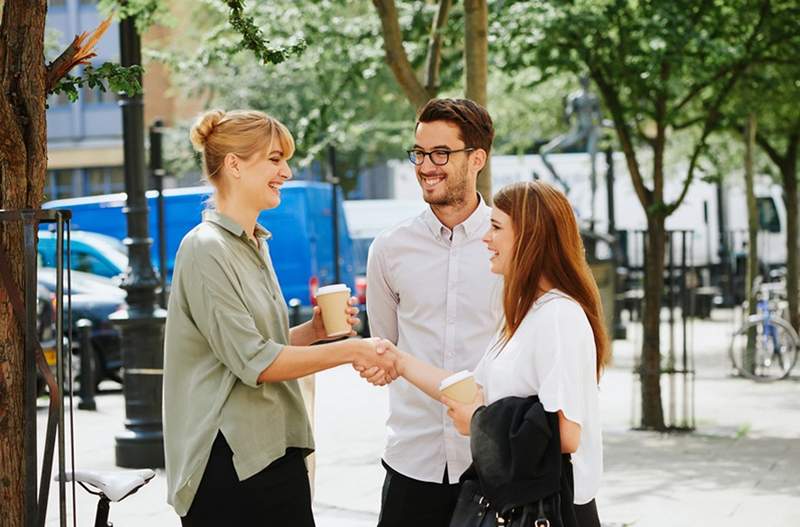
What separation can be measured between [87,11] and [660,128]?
1538 inches

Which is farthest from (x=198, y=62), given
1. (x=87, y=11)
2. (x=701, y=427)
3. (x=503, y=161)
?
(x=87, y=11)

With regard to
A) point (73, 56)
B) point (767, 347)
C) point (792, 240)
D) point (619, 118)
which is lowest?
point (767, 347)

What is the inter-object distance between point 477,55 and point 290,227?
15105mm

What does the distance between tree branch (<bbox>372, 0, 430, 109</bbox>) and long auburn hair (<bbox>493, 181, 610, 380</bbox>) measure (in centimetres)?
623

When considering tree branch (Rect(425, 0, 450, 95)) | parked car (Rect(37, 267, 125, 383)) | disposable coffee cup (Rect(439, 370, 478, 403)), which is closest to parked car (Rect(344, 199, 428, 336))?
parked car (Rect(37, 267, 125, 383))

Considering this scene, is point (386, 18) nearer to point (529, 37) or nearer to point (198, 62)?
point (529, 37)

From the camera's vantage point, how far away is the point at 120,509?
873 centimetres

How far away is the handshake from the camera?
3.85 metres

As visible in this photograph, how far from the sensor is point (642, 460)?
10.6m

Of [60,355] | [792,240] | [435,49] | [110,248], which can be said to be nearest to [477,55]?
[435,49]

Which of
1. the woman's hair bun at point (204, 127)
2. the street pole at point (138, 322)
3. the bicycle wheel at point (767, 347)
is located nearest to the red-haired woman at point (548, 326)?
the woman's hair bun at point (204, 127)

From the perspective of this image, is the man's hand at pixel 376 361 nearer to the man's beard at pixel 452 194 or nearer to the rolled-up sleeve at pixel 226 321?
the rolled-up sleeve at pixel 226 321

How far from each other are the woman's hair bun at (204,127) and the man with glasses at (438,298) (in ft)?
2.32

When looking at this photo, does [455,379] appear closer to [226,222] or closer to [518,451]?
[518,451]
